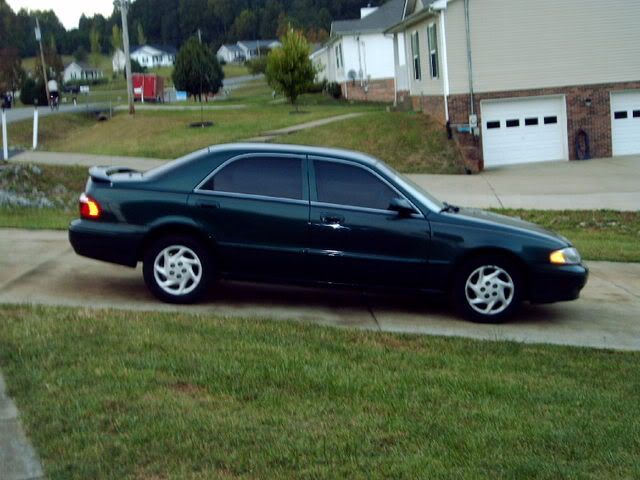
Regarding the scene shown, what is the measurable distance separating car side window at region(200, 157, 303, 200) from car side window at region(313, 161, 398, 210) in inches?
8.5

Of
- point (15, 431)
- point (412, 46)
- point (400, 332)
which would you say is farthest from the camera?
point (412, 46)

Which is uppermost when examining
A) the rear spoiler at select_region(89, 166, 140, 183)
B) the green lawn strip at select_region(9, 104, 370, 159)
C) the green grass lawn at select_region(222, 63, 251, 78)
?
the green grass lawn at select_region(222, 63, 251, 78)

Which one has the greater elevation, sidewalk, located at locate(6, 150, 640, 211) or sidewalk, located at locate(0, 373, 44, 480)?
sidewalk, located at locate(6, 150, 640, 211)

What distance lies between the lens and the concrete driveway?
8.55 m

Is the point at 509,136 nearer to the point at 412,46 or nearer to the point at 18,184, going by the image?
the point at 412,46

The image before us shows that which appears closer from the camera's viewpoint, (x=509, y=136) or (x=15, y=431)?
(x=15, y=431)

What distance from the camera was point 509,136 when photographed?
1088 inches

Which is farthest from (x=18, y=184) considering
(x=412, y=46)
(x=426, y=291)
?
(x=412, y=46)

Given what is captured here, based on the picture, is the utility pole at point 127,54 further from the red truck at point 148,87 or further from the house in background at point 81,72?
the house in background at point 81,72

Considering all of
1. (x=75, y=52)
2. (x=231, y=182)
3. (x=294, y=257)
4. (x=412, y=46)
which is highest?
(x=75, y=52)

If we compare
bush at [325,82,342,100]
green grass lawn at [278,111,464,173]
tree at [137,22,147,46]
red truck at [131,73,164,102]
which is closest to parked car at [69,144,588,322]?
green grass lawn at [278,111,464,173]

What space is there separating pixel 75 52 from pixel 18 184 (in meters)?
116

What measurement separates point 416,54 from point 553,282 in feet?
76.6

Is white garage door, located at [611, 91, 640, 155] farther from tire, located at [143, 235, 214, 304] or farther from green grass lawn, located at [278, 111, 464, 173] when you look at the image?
tire, located at [143, 235, 214, 304]
